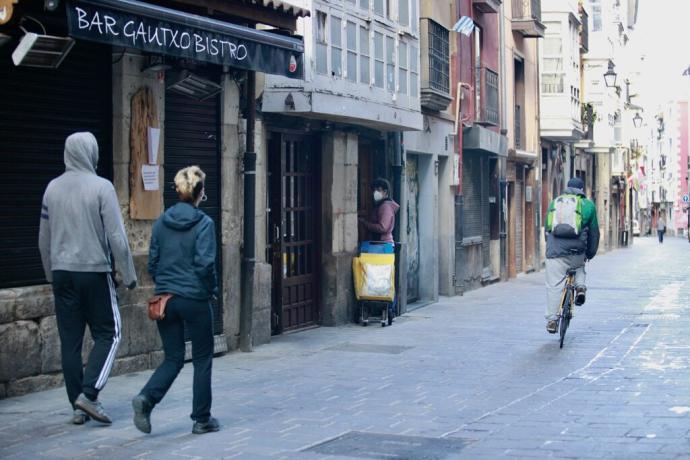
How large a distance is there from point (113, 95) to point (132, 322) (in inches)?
82.7

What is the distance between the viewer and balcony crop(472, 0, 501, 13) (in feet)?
80.8

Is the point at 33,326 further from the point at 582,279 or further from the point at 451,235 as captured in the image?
the point at 451,235

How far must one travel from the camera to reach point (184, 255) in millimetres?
7680

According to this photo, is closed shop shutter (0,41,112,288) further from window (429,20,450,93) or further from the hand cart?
window (429,20,450,93)

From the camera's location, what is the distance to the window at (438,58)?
1996 cm

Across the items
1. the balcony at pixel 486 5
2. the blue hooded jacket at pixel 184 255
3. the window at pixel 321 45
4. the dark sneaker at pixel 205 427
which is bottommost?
the dark sneaker at pixel 205 427

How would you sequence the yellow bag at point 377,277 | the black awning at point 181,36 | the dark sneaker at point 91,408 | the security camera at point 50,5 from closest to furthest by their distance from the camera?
the dark sneaker at point 91,408 → the security camera at point 50,5 → the black awning at point 181,36 → the yellow bag at point 377,277

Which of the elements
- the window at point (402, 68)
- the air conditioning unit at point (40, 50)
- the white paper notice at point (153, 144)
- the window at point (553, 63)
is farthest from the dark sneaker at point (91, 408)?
the window at point (553, 63)

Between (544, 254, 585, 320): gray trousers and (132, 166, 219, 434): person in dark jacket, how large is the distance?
6.65 m

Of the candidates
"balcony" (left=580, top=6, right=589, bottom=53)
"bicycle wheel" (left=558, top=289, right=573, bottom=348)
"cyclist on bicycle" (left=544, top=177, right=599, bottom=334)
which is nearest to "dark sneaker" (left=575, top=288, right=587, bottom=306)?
"cyclist on bicycle" (left=544, top=177, right=599, bottom=334)

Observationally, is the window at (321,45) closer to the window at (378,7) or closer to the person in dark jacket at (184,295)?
the window at (378,7)

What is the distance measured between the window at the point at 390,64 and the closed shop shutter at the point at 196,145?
4889 millimetres

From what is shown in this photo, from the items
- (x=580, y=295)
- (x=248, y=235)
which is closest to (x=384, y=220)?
(x=580, y=295)

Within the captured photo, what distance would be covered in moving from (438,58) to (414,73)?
271 centimetres
